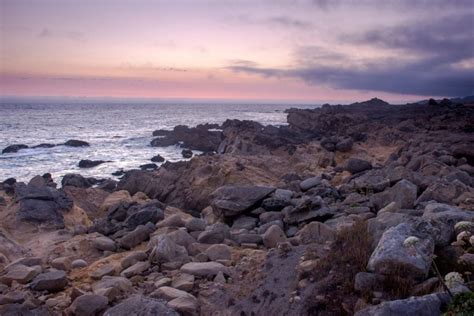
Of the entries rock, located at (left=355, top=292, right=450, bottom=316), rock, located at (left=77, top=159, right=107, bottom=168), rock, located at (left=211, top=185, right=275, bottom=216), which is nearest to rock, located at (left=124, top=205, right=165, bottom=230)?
rock, located at (left=211, top=185, right=275, bottom=216)

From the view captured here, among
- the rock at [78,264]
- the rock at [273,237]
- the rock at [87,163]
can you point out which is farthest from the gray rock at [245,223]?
the rock at [87,163]

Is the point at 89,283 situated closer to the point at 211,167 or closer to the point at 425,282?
the point at 425,282

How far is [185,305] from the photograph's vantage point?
20.2ft

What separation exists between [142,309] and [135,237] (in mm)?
5005

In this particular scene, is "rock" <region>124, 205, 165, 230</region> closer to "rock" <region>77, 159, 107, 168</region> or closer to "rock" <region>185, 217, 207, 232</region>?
"rock" <region>185, 217, 207, 232</region>

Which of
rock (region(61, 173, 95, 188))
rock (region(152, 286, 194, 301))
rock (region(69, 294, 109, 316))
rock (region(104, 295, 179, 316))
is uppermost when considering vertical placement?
rock (region(104, 295, 179, 316))

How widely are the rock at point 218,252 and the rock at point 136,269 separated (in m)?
1.19

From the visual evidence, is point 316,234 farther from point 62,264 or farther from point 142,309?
point 62,264

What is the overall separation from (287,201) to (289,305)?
6.02 meters

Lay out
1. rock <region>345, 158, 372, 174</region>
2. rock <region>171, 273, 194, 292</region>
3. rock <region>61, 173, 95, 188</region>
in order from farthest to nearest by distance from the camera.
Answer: rock <region>61, 173, 95, 188</region>, rock <region>345, 158, 372, 174</region>, rock <region>171, 273, 194, 292</region>

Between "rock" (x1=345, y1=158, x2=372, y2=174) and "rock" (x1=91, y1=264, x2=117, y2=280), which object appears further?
"rock" (x1=345, y1=158, x2=372, y2=174)

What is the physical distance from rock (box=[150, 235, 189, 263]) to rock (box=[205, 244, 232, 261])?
453mm

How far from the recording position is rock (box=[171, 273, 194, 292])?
7000 mm

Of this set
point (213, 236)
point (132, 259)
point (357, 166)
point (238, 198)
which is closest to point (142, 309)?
point (132, 259)
